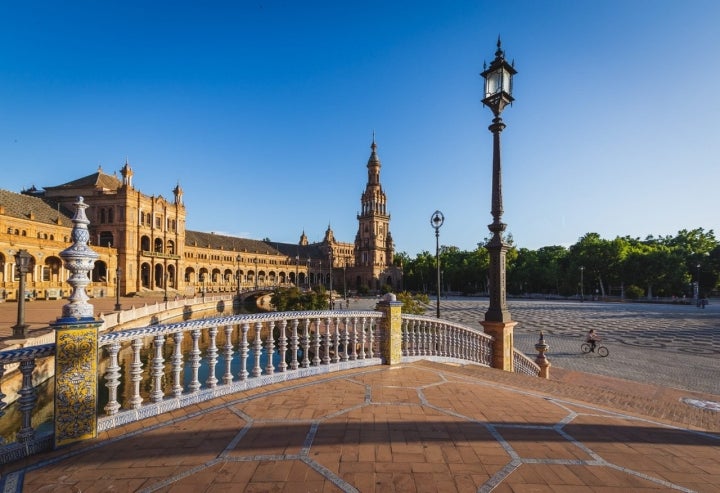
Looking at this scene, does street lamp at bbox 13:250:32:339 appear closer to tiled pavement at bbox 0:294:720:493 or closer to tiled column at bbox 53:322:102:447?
tiled column at bbox 53:322:102:447

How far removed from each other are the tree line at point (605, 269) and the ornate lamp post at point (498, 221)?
5603 centimetres

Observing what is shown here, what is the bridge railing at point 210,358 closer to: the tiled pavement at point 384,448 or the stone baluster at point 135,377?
the stone baluster at point 135,377

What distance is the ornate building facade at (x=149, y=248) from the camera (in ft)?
123

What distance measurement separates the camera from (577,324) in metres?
26.8

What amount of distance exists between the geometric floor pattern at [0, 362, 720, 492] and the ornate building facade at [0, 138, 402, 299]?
21206mm

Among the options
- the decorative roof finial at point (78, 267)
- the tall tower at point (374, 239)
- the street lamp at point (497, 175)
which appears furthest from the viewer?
the tall tower at point (374, 239)

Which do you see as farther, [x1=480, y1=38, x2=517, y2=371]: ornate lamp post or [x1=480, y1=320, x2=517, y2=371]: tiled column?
[x1=480, y1=320, x2=517, y2=371]: tiled column

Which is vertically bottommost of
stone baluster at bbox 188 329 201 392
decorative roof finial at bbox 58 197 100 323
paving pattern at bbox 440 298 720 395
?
paving pattern at bbox 440 298 720 395

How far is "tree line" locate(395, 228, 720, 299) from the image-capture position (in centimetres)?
5881

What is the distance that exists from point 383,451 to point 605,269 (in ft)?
252

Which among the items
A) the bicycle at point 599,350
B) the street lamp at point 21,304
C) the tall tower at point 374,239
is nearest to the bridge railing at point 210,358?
the street lamp at point 21,304

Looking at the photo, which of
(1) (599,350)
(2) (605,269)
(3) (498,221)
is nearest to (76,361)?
(3) (498,221)

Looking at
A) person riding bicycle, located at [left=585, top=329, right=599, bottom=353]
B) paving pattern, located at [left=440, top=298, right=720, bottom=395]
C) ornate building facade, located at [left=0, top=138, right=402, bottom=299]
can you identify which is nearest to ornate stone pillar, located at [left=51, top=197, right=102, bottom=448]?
paving pattern, located at [left=440, top=298, right=720, bottom=395]

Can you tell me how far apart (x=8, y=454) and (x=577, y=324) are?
102ft
